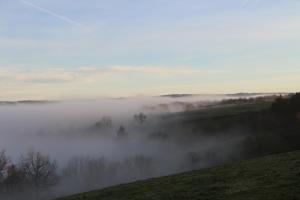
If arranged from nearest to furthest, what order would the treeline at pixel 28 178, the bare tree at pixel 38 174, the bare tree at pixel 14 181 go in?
the bare tree at pixel 38 174
the treeline at pixel 28 178
the bare tree at pixel 14 181

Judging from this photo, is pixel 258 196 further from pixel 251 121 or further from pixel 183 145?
pixel 183 145

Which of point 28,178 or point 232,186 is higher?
point 232,186

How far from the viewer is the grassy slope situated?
88.8ft

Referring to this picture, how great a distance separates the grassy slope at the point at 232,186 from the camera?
88.8 feet

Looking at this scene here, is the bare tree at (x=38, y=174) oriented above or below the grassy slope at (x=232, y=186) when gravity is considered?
below

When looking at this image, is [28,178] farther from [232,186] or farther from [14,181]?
[232,186]

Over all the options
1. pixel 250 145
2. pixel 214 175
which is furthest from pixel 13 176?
pixel 214 175

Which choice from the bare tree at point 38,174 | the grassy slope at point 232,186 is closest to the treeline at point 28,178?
the bare tree at point 38,174

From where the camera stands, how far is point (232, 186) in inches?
1206

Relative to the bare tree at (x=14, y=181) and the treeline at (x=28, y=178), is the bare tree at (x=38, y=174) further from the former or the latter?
the bare tree at (x=14, y=181)

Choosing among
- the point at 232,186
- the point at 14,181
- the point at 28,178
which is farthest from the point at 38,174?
the point at 232,186

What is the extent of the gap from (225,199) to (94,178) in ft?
434

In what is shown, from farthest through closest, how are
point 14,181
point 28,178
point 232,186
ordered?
point 14,181 < point 28,178 < point 232,186

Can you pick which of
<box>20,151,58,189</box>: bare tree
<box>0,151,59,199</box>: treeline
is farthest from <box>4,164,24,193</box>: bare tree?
<box>20,151,58,189</box>: bare tree
